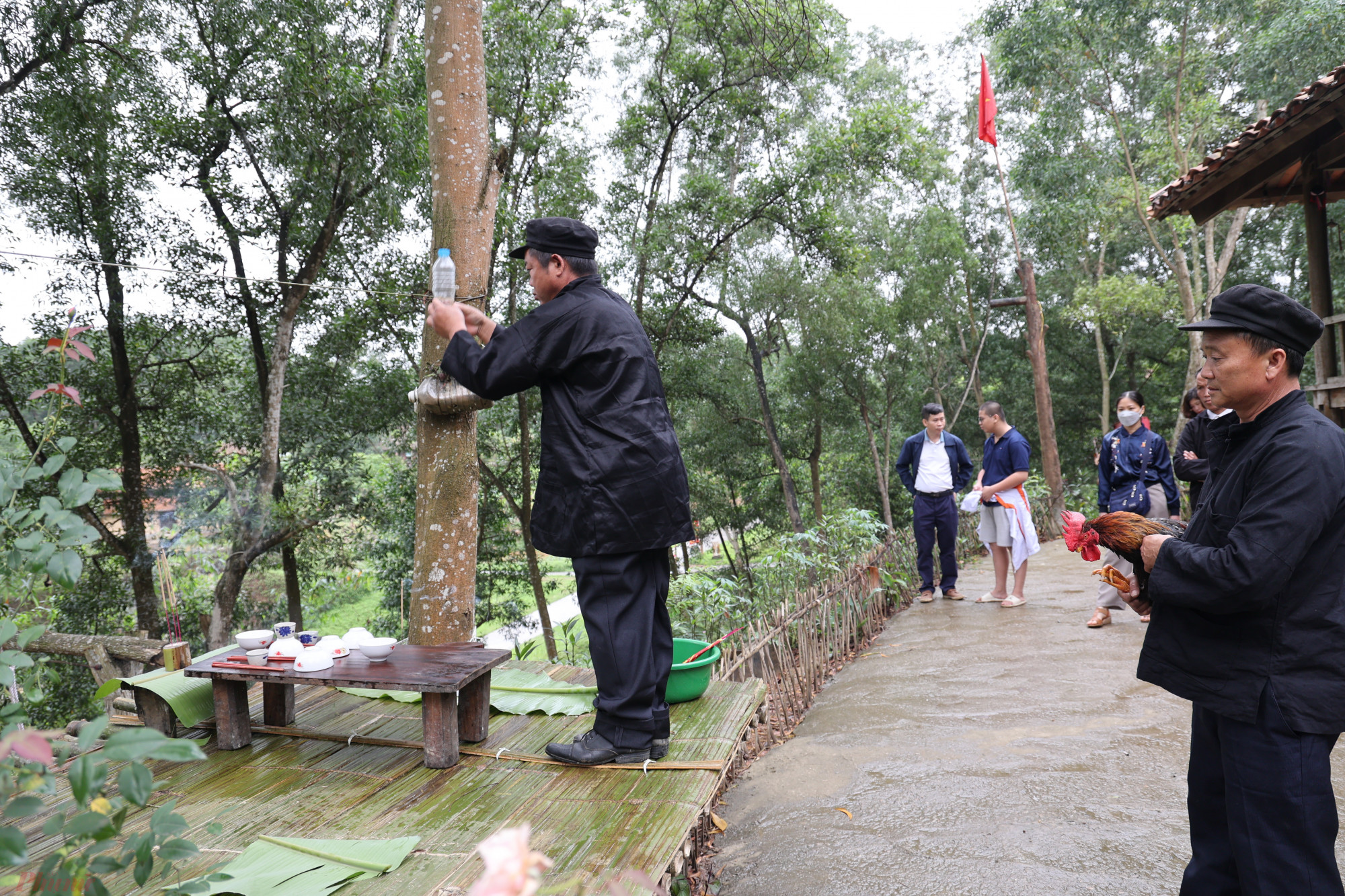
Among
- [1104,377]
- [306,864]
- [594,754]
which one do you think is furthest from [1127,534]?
[1104,377]

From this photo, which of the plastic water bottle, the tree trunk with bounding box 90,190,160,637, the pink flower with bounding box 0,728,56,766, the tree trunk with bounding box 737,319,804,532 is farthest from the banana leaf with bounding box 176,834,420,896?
the tree trunk with bounding box 737,319,804,532

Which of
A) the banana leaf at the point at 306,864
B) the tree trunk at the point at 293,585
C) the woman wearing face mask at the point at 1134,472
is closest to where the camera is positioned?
the banana leaf at the point at 306,864

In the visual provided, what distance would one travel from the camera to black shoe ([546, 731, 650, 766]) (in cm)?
261

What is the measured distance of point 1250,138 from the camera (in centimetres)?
525

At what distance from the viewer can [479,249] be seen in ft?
11.5

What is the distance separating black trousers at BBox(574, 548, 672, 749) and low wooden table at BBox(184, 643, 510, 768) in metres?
0.48

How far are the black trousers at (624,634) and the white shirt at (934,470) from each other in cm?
421

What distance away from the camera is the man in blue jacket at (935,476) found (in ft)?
20.6

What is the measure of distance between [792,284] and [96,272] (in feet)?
34.7

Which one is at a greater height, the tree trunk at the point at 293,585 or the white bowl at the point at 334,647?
the white bowl at the point at 334,647

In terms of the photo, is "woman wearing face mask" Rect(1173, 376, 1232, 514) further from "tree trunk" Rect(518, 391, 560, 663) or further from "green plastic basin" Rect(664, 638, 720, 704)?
"tree trunk" Rect(518, 391, 560, 663)

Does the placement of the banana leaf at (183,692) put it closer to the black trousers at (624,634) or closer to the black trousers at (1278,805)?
the black trousers at (624,634)

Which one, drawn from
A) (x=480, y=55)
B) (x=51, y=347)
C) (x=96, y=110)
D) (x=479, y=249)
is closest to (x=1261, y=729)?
(x=51, y=347)

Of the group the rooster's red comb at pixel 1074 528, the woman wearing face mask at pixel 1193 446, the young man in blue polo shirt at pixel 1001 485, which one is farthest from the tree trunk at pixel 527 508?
the rooster's red comb at pixel 1074 528
